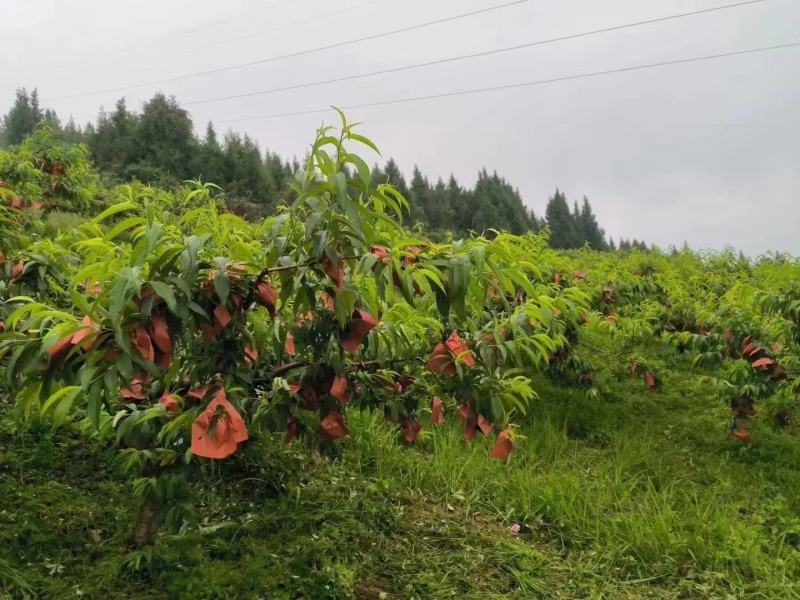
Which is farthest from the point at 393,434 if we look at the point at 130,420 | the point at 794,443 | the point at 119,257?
the point at 794,443

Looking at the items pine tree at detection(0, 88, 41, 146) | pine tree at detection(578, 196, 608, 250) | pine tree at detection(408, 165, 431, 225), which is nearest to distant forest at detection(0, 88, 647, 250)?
pine tree at detection(408, 165, 431, 225)

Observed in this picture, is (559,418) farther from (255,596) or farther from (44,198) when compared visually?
(44,198)

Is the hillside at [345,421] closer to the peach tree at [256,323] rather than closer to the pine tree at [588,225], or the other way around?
the peach tree at [256,323]

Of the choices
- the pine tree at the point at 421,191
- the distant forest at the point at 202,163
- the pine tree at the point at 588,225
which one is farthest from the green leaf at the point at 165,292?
the pine tree at the point at 588,225

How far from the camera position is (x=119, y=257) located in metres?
1.33

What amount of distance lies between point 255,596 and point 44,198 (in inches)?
141

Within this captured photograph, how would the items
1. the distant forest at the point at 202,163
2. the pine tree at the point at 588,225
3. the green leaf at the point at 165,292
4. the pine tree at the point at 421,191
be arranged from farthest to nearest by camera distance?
the pine tree at the point at 588,225 → the pine tree at the point at 421,191 → the distant forest at the point at 202,163 → the green leaf at the point at 165,292

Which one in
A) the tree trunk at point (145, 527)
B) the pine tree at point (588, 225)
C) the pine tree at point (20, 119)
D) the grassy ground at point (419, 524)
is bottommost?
the grassy ground at point (419, 524)

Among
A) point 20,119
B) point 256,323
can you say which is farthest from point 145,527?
point 20,119

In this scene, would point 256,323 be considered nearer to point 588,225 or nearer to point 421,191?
point 421,191

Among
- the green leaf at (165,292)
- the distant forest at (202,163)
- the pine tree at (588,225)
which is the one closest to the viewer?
the green leaf at (165,292)

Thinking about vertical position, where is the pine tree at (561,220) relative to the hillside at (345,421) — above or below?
above

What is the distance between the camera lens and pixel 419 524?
8.40 ft

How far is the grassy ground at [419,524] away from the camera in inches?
78.2
